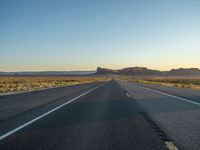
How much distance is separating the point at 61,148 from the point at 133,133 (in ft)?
7.13

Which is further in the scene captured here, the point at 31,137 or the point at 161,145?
the point at 31,137

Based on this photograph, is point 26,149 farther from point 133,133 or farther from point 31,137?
point 133,133

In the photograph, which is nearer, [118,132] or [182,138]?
[182,138]

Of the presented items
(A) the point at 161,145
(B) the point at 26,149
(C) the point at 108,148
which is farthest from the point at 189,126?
(B) the point at 26,149

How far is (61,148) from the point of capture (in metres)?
5.80

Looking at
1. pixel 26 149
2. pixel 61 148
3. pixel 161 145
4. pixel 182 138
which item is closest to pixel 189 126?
pixel 182 138

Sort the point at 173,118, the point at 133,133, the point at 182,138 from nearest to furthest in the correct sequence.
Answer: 1. the point at 182,138
2. the point at 133,133
3. the point at 173,118

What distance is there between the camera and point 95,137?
689 cm

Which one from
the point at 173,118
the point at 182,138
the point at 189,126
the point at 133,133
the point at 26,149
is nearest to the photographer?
the point at 26,149

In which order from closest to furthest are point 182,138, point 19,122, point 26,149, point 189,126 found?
point 26,149
point 182,138
point 189,126
point 19,122

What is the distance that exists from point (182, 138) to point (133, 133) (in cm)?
118

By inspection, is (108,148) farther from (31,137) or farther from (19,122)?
(19,122)

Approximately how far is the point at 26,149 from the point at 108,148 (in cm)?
154

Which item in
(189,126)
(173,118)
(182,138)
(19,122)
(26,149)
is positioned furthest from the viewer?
(173,118)
